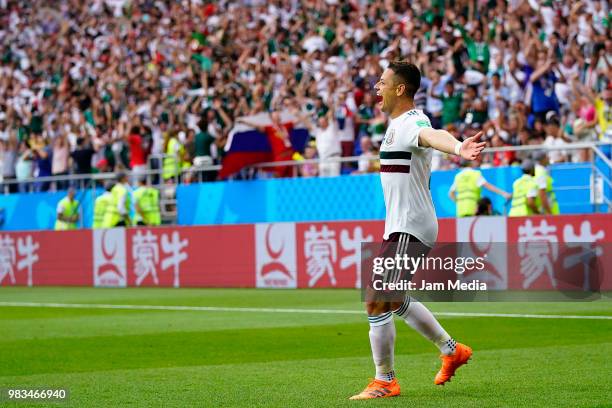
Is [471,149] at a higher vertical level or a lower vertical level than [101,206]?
higher

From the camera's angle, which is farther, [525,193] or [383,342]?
[525,193]

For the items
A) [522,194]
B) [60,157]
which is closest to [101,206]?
[60,157]

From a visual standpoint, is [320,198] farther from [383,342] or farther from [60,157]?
[383,342]

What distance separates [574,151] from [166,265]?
347 inches

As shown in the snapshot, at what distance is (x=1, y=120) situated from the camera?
115 ft

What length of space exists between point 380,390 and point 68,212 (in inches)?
793

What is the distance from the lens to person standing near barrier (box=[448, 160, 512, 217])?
20.8 m

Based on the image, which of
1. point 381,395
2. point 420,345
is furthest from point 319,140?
point 381,395

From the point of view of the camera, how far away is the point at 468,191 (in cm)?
2086

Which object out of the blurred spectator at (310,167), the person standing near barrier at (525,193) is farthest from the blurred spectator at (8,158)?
the person standing near barrier at (525,193)

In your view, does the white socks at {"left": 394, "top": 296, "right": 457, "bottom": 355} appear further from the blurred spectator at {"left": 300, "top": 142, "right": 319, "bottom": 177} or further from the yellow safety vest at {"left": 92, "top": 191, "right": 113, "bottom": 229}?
the yellow safety vest at {"left": 92, "top": 191, "right": 113, "bottom": 229}

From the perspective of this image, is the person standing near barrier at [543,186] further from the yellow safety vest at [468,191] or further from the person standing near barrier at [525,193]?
the yellow safety vest at [468,191]

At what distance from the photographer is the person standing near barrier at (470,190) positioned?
20.8 metres

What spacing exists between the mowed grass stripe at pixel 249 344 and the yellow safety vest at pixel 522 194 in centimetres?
598
